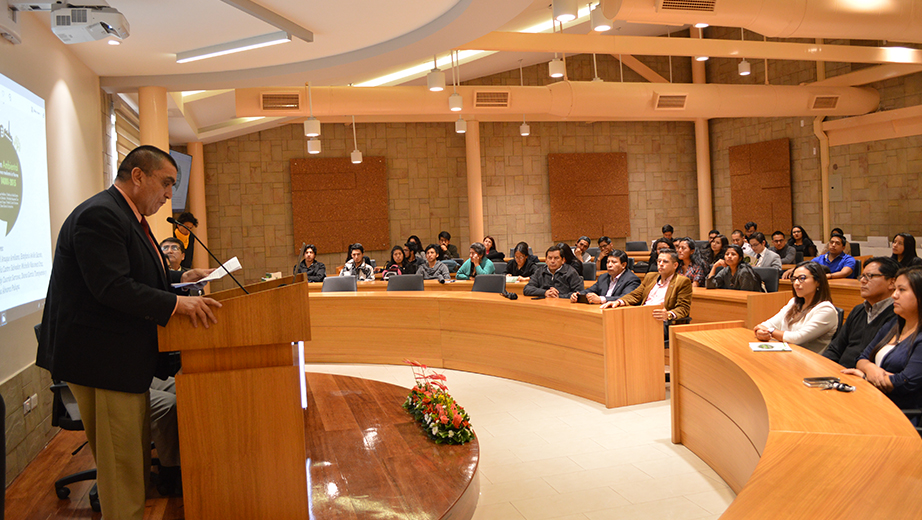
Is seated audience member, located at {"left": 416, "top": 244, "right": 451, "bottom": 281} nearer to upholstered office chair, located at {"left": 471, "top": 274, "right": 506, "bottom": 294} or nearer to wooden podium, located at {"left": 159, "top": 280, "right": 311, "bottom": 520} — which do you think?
upholstered office chair, located at {"left": 471, "top": 274, "right": 506, "bottom": 294}

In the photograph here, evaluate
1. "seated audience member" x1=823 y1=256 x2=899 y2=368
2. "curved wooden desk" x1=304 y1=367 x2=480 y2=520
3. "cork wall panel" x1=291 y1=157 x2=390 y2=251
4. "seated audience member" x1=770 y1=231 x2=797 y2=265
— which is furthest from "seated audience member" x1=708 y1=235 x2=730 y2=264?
"cork wall panel" x1=291 y1=157 x2=390 y2=251

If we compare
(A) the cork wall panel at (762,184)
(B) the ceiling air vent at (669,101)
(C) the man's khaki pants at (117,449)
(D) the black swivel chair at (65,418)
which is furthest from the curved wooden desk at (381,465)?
(A) the cork wall panel at (762,184)

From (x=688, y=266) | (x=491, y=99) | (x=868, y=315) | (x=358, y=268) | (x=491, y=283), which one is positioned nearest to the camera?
(x=868, y=315)

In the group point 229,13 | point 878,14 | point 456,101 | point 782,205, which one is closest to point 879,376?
point 229,13

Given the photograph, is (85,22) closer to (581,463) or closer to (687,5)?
(581,463)

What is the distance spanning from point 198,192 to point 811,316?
11782 millimetres

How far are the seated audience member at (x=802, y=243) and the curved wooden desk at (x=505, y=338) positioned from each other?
663 cm

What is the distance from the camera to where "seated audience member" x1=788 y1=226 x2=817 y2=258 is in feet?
34.4

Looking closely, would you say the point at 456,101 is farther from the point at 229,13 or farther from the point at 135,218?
the point at 135,218

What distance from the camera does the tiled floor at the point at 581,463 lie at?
10.8 ft

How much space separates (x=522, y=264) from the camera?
333 inches

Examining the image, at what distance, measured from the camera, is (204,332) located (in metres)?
2.19

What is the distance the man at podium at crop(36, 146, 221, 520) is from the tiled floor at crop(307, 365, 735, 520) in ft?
5.55

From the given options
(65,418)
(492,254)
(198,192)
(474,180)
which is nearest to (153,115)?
(65,418)
